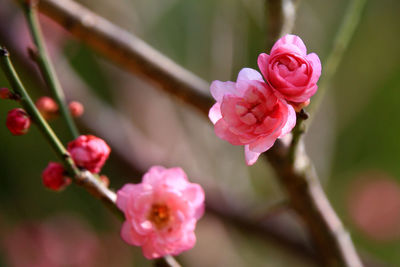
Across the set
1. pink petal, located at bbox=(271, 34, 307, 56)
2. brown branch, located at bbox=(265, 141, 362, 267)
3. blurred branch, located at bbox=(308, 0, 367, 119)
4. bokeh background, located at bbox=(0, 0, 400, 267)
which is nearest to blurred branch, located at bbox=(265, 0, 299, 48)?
blurred branch, located at bbox=(308, 0, 367, 119)

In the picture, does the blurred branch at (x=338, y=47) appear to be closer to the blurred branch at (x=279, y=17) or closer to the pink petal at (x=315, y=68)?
the blurred branch at (x=279, y=17)

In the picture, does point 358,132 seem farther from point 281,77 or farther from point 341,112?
point 281,77

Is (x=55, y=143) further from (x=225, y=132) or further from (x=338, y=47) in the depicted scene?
(x=338, y=47)

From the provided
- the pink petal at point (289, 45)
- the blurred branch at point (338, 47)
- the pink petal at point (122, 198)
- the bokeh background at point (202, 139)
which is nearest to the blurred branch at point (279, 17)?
the blurred branch at point (338, 47)

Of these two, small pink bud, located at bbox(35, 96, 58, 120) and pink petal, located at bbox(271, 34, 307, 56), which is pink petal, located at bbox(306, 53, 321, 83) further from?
small pink bud, located at bbox(35, 96, 58, 120)

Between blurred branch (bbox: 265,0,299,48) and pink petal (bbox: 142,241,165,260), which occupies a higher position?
blurred branch (bbox: 265,0,299,48)
